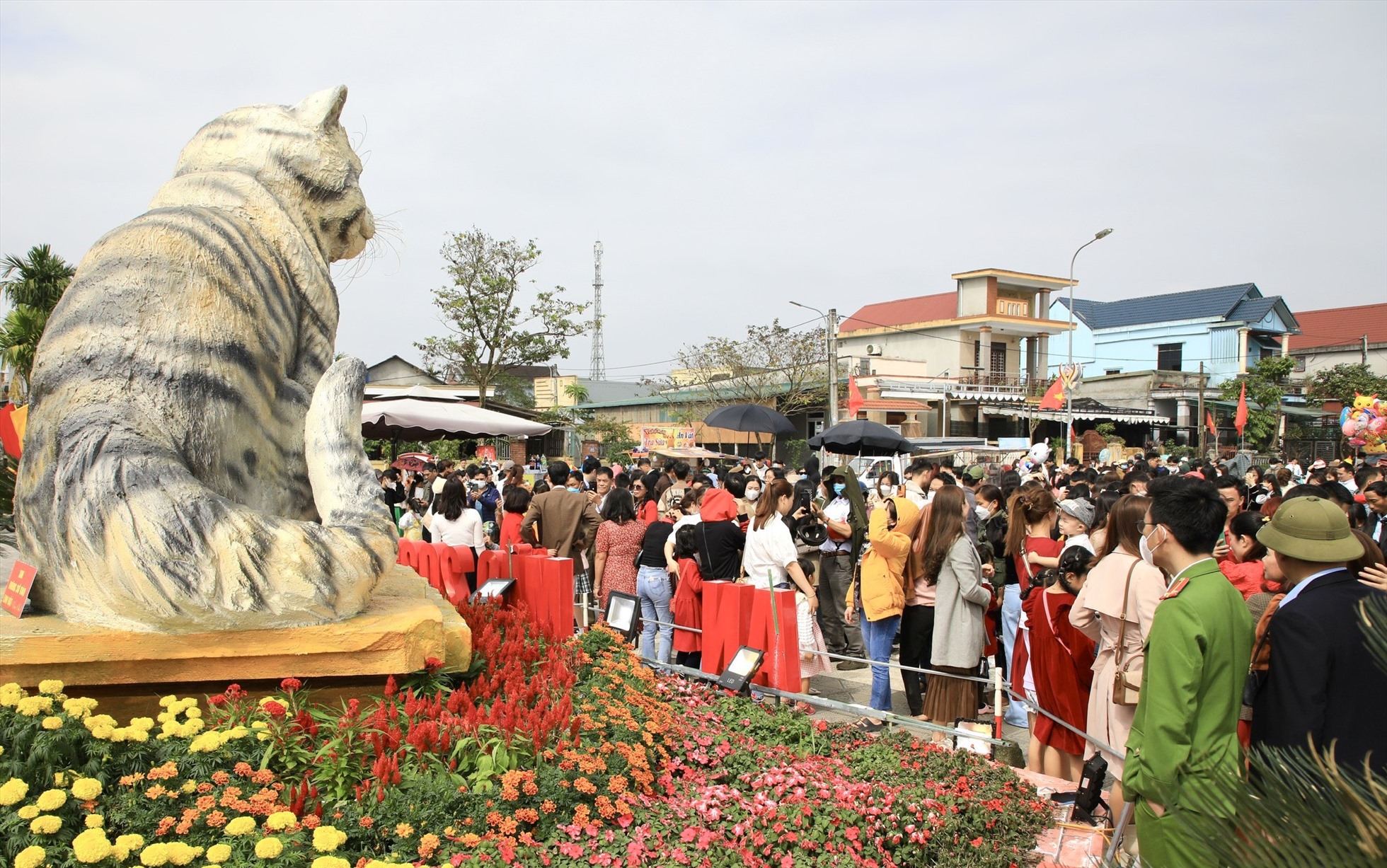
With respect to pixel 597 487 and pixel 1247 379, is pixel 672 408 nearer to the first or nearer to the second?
pixel 1247 379

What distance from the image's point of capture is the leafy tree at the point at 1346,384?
32.7 metres

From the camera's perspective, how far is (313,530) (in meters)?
3.16

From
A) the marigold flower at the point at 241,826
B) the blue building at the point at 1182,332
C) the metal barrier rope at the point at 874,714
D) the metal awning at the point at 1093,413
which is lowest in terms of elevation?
the metal barrier rope at the point at 874,714

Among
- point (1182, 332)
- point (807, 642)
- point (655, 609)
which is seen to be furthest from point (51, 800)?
point (1182, 332)

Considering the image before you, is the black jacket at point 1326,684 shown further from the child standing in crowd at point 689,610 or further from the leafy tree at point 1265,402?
the leafy tree at point 1265,402

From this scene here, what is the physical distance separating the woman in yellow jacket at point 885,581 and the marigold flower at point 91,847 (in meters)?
5.08

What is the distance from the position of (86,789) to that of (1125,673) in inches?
159

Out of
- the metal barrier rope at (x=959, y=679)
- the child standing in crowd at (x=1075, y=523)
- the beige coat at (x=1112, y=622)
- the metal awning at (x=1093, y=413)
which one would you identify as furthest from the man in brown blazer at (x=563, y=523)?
the metal awning at (x=1093, y=413)

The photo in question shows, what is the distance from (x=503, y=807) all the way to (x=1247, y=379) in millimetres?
36828

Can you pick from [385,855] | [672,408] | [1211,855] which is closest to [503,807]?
[385,855]

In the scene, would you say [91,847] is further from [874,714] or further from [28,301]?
[28,301]

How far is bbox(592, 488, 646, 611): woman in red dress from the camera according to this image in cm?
812

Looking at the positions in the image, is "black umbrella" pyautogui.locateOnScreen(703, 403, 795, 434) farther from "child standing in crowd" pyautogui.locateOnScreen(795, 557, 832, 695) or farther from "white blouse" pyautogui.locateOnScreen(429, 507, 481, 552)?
"child standing in crowd" pyautogui.locateOnScreen(795, 557, 832, 695)

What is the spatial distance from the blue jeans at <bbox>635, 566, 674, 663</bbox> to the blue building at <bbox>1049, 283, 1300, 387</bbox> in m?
36.9
